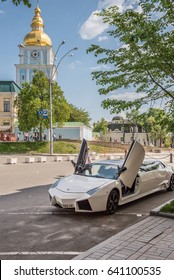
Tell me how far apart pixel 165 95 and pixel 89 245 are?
4.60m

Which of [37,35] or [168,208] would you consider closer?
[168,208]

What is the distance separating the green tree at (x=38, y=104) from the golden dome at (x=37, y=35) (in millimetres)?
35085

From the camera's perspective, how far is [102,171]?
8.27 meters

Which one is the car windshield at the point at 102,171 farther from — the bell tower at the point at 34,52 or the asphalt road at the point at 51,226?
the bell tower at the point at 34,52

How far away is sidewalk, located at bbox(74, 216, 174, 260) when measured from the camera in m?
4.39

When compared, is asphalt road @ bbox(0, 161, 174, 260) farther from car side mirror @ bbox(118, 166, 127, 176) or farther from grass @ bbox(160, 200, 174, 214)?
car side mirror @ bbox(118, 166, 127, 176)

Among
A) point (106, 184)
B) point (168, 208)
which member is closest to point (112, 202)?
point (106, 184)

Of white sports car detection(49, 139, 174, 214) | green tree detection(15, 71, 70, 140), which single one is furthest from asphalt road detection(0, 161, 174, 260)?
Result: green tree detection(15, 71, 70, 140)

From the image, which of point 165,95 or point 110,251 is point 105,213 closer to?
point 110,251

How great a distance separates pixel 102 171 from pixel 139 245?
3.54 m

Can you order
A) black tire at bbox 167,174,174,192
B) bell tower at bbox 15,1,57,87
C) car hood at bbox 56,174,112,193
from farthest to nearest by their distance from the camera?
bell tower at bbox 15,1,57,87 → black tire at bbox 167,174,174,192 → car hood at bbox 56,174,112,193

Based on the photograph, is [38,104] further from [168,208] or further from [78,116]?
[78,116]

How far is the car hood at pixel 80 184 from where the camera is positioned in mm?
7094
